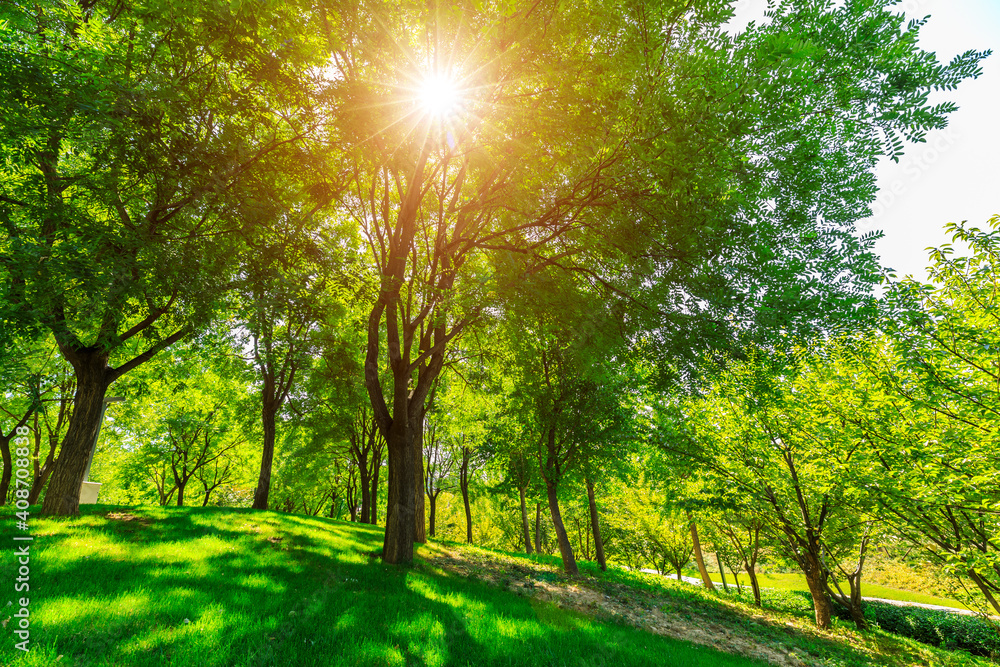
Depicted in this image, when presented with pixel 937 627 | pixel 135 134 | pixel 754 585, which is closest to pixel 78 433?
pixel 135 134

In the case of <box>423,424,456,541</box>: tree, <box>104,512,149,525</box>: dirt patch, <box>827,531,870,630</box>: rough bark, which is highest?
<box>423,424,456,541</box>: tree

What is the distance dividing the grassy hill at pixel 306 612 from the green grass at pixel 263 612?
2 cm

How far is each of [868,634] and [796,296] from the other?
649 inches

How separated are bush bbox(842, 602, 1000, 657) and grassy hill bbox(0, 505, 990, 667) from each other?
10.7 m

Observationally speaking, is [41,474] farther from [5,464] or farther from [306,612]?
[306,612]

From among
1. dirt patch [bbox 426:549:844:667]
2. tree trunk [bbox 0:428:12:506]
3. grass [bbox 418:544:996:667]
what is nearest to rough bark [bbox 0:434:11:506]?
tree trunk [bbox 0:428:12:506]

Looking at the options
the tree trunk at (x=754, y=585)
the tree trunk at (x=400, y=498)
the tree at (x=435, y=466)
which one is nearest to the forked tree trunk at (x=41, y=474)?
the tree at (x=435, y=466)

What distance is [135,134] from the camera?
6594 mm

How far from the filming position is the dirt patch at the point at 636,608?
9.12 metres

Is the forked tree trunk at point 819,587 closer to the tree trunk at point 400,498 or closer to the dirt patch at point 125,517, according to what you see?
the tree trunk at point 400,498

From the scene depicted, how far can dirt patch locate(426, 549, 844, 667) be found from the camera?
29.9 ft

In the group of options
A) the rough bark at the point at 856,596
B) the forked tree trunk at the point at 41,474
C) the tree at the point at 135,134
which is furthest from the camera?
the forked tree trunk at the point at 41,474

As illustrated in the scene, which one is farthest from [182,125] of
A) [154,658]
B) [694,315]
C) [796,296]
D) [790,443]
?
[790,443]
